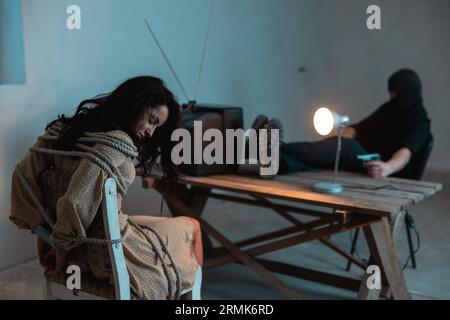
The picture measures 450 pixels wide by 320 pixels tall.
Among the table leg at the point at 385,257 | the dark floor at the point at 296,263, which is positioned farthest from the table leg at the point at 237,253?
the table leg at the point at 385,257

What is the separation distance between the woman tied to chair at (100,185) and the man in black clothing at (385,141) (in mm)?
1053

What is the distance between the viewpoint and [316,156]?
3.11 metres

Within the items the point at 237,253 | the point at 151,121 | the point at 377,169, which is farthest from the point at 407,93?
the point at 151,121

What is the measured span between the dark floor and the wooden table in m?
0.15

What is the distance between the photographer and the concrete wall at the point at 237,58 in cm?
334

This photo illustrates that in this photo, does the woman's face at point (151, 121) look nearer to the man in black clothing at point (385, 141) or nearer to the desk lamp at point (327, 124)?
the desk lamp at point (327, 124)

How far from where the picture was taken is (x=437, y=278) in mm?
3395

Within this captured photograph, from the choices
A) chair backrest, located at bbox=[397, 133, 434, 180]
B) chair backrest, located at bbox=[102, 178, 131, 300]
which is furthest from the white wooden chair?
chair backrest, located at bbox=[397, 133, 434, 180]

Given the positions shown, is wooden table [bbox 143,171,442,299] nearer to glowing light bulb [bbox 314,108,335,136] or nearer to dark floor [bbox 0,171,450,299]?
dark floor [bbox 0,171,450,299]

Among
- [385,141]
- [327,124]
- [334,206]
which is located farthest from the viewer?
[385,141]

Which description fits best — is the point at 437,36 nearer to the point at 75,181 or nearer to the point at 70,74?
the point at 70,74

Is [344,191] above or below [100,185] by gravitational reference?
below

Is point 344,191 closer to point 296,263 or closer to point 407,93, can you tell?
point 296,263

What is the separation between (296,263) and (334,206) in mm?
1132
